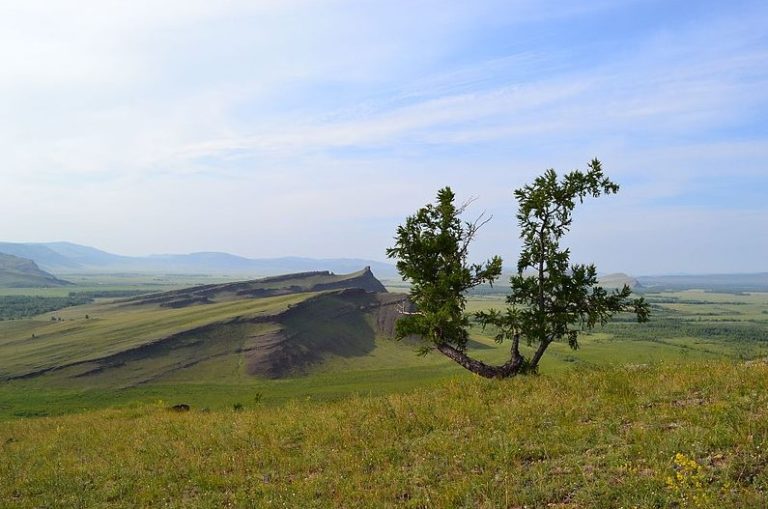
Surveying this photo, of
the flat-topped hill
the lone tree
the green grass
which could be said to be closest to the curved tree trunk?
the lone tree

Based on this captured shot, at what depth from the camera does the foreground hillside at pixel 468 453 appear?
827 cm

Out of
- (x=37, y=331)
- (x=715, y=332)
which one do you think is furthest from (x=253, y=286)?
(x=715, y=332)

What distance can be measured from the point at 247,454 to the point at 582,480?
8.90m

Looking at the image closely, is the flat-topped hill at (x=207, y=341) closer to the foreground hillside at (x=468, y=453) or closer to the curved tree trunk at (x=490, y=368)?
the curved tree trunk at (x=490, y=368)

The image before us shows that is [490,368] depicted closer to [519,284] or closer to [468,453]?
[519,284]

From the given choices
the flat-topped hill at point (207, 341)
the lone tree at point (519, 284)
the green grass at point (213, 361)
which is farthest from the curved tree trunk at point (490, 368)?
the flat-topped hill at point (207, 341)

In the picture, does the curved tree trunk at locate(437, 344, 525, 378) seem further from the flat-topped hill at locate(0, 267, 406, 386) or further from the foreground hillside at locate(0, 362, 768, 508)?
the flat-topped hill at locate(0, 267, 406, 386)

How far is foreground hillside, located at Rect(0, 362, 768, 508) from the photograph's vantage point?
27.1 feet

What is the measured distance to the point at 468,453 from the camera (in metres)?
10.6

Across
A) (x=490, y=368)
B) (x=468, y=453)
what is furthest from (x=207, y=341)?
(x=468, y=453)

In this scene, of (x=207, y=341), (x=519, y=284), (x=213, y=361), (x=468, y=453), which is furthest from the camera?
(x=207, y=341)

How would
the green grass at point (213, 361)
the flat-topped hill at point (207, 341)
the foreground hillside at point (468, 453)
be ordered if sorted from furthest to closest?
the flat-topped hill at point (207, 341) → the green grass at point (213, 361) → the foreground hillside at point (468, 453)

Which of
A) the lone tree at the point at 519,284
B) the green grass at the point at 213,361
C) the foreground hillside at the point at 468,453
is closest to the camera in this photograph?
the foreground hillside at the point at 468,453

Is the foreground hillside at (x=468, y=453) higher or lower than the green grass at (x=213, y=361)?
higher
